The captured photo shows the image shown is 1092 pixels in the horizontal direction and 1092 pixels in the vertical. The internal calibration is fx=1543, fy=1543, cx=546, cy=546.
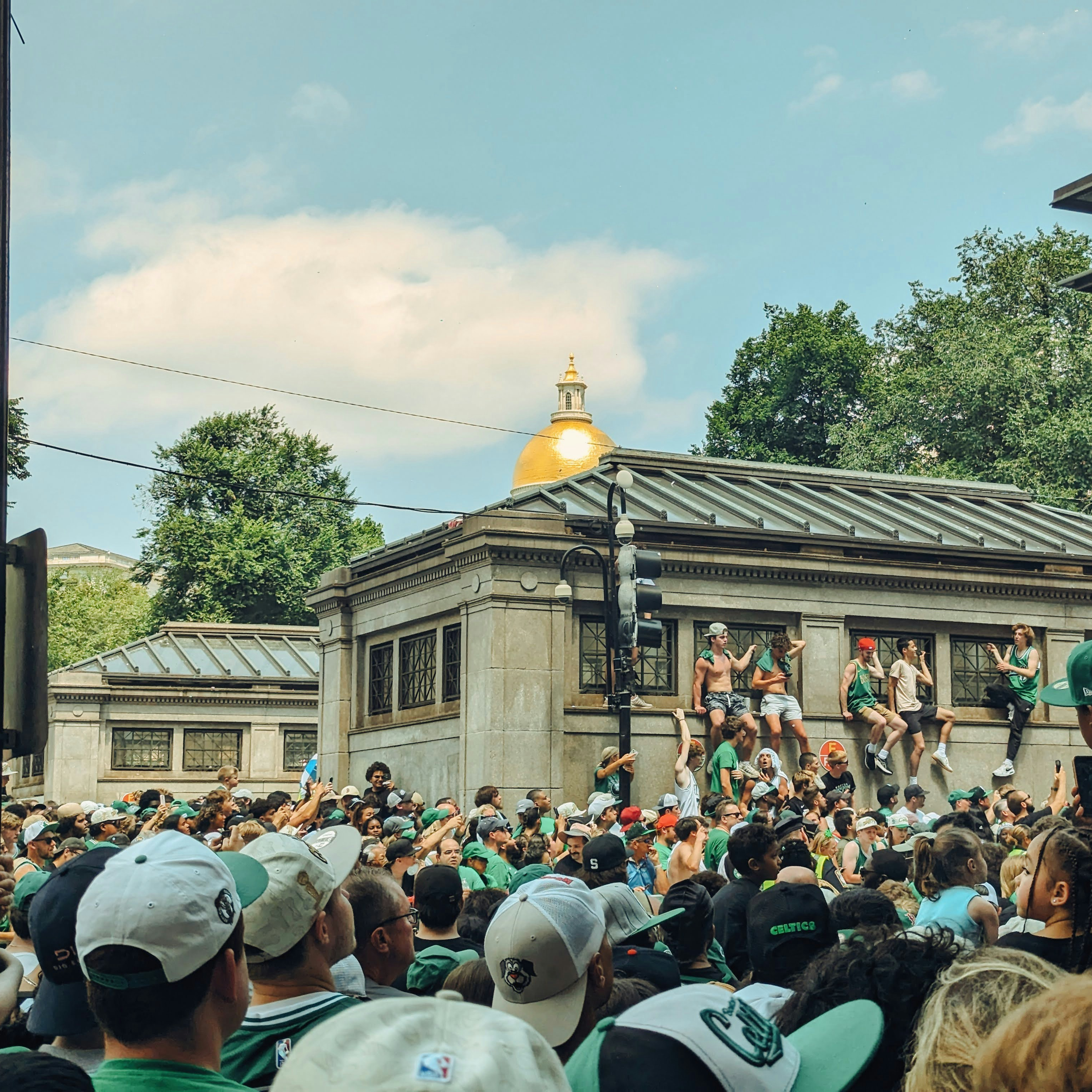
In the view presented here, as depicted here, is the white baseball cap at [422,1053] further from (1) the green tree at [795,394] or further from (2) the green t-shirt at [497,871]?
(1) the green tree at [795,394]

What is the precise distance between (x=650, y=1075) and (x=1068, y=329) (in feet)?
181

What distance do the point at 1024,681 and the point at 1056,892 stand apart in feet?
72.4

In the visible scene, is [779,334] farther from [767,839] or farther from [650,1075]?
[650,1075]

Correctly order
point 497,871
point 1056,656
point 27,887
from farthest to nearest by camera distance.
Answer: point 1056,656
point 497,871
point 27,887

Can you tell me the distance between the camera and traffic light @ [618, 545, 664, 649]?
63.2 feet

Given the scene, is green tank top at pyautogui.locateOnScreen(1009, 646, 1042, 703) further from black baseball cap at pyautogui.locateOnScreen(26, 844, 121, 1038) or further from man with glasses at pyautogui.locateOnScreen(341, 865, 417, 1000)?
black baseball cap at pyautogui.locateOnScreen(26, 844, 121, 1038)

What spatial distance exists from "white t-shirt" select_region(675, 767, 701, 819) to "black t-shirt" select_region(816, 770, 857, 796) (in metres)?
1.71

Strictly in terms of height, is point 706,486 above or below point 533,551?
above

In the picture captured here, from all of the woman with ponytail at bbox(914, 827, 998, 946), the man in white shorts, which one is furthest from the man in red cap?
the woman with ponytail at bbox(914, 827, 998, 946)

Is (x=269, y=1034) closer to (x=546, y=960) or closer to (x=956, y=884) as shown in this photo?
(x=546, y=960)

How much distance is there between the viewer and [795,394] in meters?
64.7

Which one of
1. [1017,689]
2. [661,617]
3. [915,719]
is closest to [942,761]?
[915,719]

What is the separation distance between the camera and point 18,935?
638cm

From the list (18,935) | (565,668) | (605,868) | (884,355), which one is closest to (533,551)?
(565,668)
